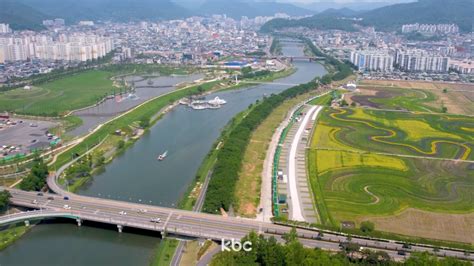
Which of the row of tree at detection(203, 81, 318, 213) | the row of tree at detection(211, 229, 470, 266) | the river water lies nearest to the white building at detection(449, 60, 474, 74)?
the row of tree at detection(203, 81, 318, 213)

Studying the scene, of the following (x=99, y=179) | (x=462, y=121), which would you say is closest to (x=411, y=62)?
(x=462, y=121)

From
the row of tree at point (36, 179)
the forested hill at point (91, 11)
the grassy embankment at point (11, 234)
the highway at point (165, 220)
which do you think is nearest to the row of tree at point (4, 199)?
the highway at point (165, 220)

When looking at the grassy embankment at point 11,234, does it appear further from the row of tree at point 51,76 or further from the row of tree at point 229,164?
the row of tree at point 51,76

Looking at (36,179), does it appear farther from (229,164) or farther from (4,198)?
(229,164)

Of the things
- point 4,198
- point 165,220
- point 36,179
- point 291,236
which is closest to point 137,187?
point 36,179

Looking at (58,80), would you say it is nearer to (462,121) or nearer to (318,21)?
(462,121)

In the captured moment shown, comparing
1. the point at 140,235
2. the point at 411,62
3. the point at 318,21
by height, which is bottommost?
the point at 140,235
